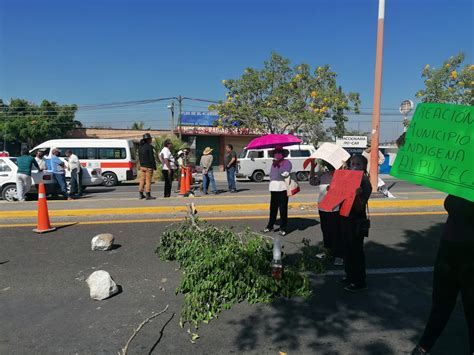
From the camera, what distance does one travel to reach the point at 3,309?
151 inches

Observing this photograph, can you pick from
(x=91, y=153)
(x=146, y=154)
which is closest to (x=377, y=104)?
(x=146, y=154)

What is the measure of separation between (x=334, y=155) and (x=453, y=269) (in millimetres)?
2545

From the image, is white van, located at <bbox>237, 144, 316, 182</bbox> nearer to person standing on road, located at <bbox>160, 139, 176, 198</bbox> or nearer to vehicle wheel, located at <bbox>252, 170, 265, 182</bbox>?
vehicle wheel, located at <bbox>252, 170, 265, 182</bbox>

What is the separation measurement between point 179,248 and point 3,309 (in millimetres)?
2217

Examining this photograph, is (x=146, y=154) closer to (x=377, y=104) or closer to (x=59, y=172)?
(x=59, y=172)

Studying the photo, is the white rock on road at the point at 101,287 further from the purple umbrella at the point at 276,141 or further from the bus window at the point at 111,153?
the bus window at the point at 111,153

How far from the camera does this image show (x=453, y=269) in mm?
2697

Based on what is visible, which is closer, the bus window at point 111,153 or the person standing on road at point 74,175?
the person standing on road at point 74,175

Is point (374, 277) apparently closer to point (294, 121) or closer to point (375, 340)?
point (375, 340)

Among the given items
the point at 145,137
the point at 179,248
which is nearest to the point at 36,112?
the point at 145,137

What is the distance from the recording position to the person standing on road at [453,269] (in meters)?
2.62

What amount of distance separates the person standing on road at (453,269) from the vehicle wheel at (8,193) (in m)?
12.2

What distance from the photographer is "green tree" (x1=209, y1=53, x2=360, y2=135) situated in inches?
976

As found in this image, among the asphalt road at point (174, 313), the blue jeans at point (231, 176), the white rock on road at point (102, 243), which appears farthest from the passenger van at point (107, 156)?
the white rock on road at point (102, 243)
